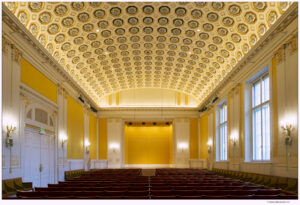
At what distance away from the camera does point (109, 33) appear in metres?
17.0

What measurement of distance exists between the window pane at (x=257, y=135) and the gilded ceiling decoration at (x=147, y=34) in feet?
10.9

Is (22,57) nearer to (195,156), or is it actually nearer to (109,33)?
(109,33)

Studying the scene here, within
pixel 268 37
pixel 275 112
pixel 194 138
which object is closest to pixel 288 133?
pixel 275 112

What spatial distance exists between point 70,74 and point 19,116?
7.82 metres

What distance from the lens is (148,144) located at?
121ft

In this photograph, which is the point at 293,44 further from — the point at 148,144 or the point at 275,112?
the point at 148,144

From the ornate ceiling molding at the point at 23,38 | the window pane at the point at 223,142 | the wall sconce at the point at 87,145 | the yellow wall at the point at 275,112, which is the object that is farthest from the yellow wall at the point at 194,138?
the yellow wall at the point at 275,112

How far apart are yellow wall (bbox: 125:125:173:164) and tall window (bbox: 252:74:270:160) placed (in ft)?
65.8

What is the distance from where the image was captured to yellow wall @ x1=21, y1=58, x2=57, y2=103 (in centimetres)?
1339

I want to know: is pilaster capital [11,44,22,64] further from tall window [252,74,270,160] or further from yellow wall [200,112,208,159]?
yellow wall [200,112,208,159]

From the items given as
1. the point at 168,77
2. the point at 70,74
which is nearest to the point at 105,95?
the point at 168,77

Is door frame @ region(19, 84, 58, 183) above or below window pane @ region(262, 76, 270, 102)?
below

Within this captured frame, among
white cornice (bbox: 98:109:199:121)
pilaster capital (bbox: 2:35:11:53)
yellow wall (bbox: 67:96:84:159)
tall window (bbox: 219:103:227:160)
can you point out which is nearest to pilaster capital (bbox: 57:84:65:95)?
yellow wall (bbox: 67:96:84:159)

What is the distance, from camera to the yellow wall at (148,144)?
36.5 metres
